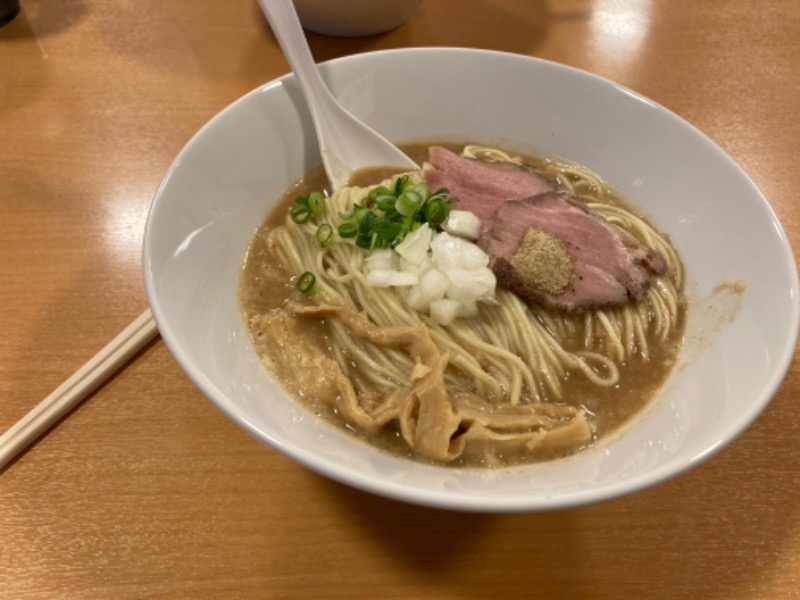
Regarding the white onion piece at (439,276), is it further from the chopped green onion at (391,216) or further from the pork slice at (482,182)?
the pork slice at (482,182)

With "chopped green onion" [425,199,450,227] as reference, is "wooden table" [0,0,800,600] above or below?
below

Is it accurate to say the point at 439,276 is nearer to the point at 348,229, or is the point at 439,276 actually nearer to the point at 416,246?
the point at 416,246

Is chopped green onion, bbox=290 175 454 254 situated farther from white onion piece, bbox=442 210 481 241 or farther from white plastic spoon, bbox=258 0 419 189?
white plastic spoon, bbox=258 0 419 189

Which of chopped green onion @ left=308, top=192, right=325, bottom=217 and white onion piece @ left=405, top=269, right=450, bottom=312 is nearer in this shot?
white onion piece @ left=405, top=269, right=450, bottom=312

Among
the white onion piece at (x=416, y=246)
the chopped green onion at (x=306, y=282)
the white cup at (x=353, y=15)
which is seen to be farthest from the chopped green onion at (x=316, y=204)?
the white cup at (x=353, y=15)

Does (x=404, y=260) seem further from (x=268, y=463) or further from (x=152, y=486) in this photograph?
(x=152, y=486)

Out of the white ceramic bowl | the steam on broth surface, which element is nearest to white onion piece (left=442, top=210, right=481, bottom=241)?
the steam on broth surface

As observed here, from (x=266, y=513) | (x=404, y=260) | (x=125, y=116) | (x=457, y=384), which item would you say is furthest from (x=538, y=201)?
(x=125, y=116)
